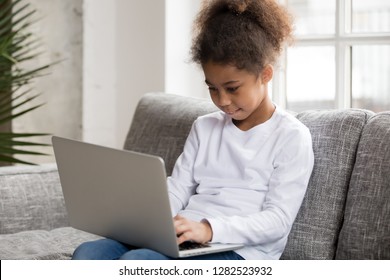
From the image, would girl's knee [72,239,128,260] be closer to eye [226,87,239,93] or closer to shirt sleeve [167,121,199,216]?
shirt sleeve [167,121,199,216]

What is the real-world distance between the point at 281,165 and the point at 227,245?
0.28 meters

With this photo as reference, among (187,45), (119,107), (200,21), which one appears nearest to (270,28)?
(200,21)

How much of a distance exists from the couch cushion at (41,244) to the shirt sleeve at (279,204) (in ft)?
1.81

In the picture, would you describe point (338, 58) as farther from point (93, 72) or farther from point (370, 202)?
point (370, 202)

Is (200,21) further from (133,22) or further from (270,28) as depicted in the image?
(133,22)

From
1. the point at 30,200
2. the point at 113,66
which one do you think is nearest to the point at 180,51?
the point at 113,66

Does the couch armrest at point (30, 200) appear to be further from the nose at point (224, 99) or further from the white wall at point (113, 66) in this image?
the white wall at point (113, 66)

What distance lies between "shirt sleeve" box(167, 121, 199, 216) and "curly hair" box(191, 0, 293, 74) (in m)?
0.26

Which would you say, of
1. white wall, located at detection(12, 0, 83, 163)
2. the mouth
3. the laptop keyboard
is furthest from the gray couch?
white wall, located at detection(12, 0, 83, 163)

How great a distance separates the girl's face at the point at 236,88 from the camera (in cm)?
211

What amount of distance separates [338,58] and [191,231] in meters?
1.58

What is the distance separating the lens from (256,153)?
7.07 ft
